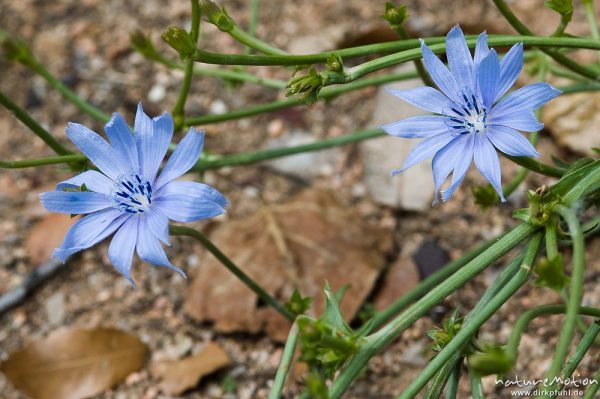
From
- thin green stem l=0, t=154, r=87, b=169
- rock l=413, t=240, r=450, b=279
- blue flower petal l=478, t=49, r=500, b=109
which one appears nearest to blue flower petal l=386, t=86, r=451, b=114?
blue flower petal l=478, t=49, r=500, b=109

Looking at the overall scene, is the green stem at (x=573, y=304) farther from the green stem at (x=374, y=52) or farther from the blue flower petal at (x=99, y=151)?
the blue flower petal at (x=99, y=151)

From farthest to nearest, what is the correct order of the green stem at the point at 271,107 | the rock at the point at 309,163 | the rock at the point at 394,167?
1. the rock at the point at 309,163
2. the rock at the point at 394,167
3. the green stem at the point at 271,107

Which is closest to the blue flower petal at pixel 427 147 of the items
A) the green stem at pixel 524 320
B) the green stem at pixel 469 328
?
the green stem at pixel 469 328

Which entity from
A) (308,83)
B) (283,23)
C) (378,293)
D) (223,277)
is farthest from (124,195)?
(283,23)

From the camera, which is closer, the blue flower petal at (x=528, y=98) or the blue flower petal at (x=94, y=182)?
the blue flower petal at (x=528, y=98)

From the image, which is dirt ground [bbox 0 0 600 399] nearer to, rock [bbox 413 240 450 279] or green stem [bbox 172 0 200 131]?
rock [bbox 413 240 450 279]
